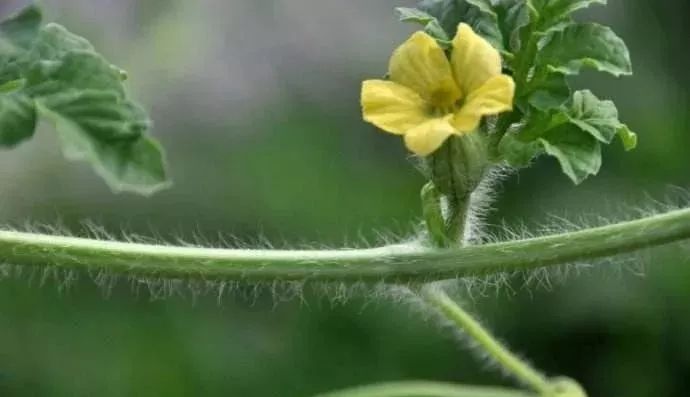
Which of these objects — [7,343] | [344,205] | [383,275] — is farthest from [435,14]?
[7,343]

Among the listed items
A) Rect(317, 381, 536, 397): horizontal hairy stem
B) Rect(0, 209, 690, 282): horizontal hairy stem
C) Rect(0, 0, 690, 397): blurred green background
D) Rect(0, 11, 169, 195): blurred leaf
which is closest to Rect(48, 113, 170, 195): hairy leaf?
Rect(0, 11, 169, 195): blurred leaf

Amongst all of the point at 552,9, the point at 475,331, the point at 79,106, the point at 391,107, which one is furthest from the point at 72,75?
the point at 475,331

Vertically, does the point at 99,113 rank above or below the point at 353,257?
above

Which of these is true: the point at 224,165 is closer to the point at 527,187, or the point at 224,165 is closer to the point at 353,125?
the point at 353,125

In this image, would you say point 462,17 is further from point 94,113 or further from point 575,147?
point 94,113

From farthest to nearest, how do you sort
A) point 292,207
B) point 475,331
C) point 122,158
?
point 292,207, point 475,331, point 122,158

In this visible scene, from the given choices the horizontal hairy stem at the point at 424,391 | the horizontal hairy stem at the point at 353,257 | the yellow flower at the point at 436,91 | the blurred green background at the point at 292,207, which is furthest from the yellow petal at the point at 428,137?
the blurred green background at the point at 292,207
